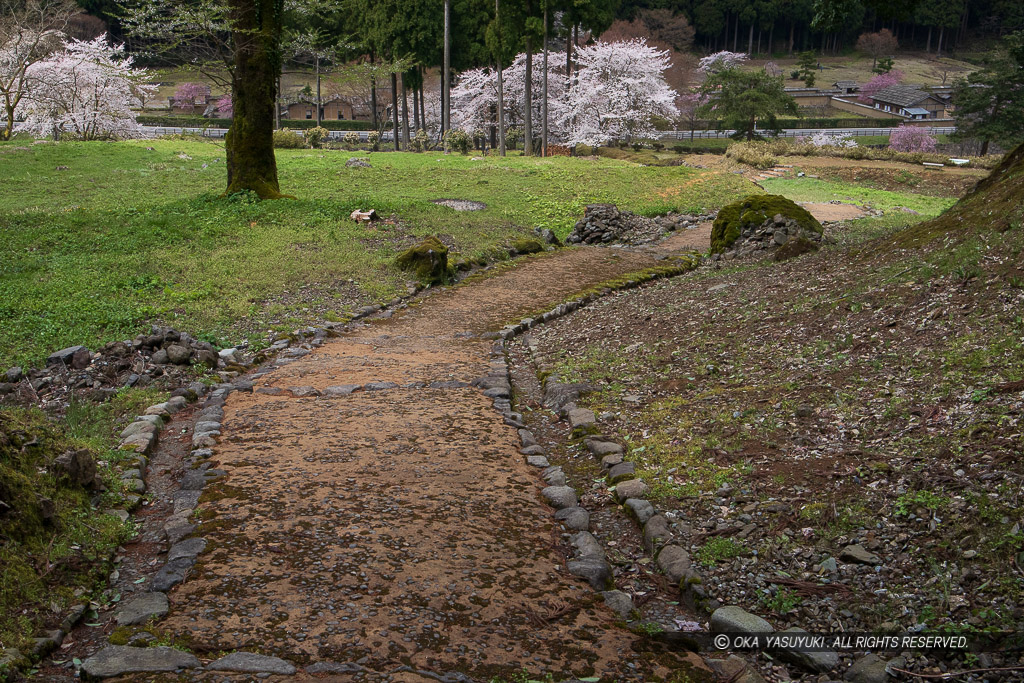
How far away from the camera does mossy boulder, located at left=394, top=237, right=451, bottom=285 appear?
40.0 feet

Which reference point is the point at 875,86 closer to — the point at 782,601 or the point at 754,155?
the point at 754,155

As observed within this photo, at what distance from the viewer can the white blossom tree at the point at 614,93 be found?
4041cm

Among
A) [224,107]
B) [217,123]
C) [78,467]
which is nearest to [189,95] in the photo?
[224,107]

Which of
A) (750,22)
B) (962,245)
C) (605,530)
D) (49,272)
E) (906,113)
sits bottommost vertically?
(605,530)

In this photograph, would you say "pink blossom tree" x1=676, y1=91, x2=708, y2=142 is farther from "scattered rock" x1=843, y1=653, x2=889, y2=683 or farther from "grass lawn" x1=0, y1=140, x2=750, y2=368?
"scattered rock" x1=843, y1=653, x2=889, y2=683

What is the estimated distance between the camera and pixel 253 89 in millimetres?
14664

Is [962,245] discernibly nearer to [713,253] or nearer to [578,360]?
[578,360]

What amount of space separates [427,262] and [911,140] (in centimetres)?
4576

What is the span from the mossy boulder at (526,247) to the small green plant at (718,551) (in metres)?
10.8

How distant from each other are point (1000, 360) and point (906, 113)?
71.8m

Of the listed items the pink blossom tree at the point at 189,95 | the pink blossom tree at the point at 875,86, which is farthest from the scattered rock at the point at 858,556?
the pink blossom tree at the point at 875,86

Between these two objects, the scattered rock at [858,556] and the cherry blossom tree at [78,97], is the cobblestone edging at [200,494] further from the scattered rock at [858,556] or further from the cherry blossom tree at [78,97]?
the cherry blossom tree at [78,97]

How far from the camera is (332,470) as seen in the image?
5258 millimetres

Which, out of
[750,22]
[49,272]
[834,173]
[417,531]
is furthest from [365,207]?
[750,22]
